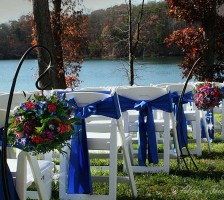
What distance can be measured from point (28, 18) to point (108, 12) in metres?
4.80

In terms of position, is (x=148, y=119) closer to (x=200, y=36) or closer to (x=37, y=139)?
(x=37, y=139)

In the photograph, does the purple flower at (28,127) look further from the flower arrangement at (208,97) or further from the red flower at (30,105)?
the flower arrangement at (208,97)

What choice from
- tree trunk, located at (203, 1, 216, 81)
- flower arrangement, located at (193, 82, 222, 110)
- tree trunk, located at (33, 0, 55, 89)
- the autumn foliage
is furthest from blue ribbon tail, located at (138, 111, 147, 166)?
tree trunk, located at (203, 1, 216, 81)

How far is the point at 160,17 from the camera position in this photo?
15.7 m

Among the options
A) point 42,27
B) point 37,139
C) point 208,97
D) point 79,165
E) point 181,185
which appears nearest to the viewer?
point 37,139

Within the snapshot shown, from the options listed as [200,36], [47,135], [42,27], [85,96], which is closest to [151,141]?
[85,96]

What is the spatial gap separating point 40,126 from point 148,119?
2353mm

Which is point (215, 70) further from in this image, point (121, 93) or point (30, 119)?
point (30, 119)

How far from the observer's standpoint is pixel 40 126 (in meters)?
2.94

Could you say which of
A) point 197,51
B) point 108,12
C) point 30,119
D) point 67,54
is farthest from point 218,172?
point 108,12

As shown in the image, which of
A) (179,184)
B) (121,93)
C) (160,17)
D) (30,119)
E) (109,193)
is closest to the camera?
(30,119)

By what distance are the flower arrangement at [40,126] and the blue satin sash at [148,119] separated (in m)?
1.98

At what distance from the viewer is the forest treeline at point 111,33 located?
47.9ft

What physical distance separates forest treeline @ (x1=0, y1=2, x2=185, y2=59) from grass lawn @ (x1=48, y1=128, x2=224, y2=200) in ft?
28.4
